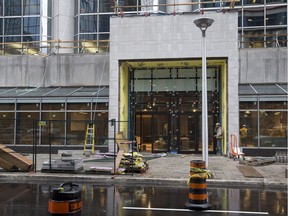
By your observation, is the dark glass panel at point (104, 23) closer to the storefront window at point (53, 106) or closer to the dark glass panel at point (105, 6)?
the dark glass panel at point (105, 6)

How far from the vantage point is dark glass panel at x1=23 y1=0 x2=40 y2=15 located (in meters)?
31.1

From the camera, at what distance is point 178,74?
21578 mm

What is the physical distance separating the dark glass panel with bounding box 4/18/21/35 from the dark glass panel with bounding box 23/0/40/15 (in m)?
1.02

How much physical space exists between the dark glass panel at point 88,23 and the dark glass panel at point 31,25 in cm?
373

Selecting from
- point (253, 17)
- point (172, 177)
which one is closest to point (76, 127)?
point (172, 177)

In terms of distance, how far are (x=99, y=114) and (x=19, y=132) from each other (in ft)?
16.3

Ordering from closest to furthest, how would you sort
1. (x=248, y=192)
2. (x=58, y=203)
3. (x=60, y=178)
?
(x=58, y=203) → (x=248, y=192) → (x=60, y=178)

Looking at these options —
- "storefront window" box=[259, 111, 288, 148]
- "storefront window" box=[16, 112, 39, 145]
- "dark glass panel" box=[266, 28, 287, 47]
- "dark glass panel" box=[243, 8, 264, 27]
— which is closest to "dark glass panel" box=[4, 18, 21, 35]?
"storefront window" box=[16, 112, 39, 145]

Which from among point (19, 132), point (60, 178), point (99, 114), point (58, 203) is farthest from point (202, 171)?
point (19, 132)

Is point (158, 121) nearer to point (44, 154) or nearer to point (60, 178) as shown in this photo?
point (44, 154)

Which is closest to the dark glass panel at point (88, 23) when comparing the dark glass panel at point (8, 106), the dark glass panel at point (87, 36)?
the dark glass panel at point (87, 36)

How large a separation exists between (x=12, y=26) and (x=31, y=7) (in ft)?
7.72

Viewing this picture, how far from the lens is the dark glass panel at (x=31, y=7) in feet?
102

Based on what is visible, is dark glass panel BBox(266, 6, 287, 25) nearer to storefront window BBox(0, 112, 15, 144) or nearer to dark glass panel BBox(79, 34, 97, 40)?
dark glass panel BBox(79, 34, 97, 40)
